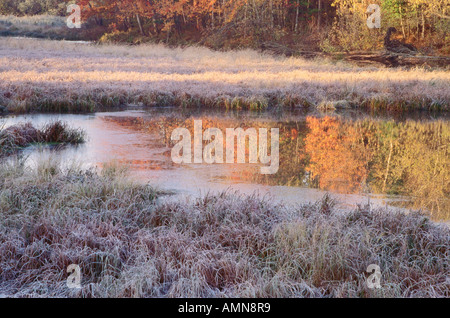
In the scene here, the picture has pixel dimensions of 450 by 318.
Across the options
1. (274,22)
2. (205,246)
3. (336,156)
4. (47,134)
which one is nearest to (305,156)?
(336,156)

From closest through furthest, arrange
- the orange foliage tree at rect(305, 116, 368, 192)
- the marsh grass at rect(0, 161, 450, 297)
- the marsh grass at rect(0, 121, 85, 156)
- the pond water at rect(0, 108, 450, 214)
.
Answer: the marsh grass at rect(0, 161, 450, 297)
the pond water at rect(0, 108, 450, 214)
the orange foliage tree at rect(305, 116, 368, 192)
the marsh grass at rect(0, 121, 85, 156)

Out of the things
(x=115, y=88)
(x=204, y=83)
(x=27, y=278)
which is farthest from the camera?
(x=204, y=83)

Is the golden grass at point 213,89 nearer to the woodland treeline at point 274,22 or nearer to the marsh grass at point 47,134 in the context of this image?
the marsh grass at point 47,134

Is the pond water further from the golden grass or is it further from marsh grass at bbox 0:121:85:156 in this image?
the golden grass

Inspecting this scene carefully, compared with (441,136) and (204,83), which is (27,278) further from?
(204,83)

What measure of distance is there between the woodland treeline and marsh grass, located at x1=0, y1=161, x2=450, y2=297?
2429cm

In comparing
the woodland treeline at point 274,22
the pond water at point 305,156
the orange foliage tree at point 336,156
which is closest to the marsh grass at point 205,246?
the pond water at point 305,156

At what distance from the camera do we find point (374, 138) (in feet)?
36.1

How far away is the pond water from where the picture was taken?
699cm

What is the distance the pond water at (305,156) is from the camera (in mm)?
6992

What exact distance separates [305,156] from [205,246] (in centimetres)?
474

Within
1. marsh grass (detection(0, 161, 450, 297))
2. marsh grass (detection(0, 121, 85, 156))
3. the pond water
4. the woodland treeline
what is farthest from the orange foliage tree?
the woodland treeline
